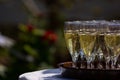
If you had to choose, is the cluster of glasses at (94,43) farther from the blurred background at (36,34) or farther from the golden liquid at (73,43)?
the blurred background at (36,34)

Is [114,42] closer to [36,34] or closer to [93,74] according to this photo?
[93,74]

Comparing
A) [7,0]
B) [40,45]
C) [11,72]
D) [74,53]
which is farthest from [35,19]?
[74,53]

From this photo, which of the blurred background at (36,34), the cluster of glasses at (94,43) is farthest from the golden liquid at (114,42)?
the blurred background at (36,34)

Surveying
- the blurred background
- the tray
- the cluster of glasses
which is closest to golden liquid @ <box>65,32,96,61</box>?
the cluster of glasses

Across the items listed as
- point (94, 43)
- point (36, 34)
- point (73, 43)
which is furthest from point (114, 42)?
point (36, 34)

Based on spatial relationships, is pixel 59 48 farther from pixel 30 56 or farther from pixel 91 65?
pixel 91 65

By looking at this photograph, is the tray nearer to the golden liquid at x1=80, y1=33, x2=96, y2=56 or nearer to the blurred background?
the golden liquid at x1=80, y1=33, x2=96, y2=56
